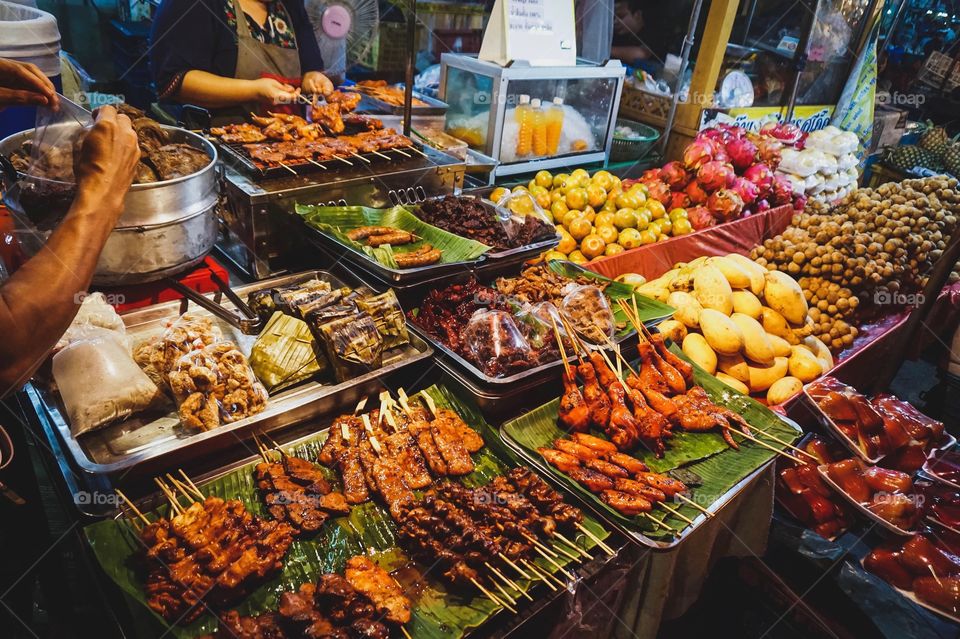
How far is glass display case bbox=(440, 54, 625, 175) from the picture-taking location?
4.96m

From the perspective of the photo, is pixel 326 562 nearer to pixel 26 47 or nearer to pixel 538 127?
pixel 26 47

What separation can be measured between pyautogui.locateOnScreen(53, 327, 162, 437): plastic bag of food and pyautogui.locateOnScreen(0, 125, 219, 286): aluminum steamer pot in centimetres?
37

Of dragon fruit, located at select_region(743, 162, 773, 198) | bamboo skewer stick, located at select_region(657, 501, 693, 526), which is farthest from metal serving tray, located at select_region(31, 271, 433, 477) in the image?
dragon fruit, located at select_region(743, 162, 773, 198)

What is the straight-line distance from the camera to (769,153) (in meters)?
6.38

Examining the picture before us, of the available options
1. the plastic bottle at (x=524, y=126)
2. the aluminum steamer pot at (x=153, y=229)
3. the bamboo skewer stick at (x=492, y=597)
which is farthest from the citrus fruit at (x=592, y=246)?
the bamboo skewer stick at (x=492, y=597)

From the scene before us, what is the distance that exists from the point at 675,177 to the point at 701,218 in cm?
61

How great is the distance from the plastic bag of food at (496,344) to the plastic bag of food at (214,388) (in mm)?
1025

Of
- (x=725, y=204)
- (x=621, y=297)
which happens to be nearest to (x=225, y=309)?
(x=621, y=297)

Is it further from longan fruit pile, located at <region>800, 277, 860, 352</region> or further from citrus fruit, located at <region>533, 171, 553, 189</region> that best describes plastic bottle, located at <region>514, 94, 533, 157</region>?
longan fruit pile, located at <region>800, 277, 860, 352</region>

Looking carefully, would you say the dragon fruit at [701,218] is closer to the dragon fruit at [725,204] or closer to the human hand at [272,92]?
the dragon fruit at [725,204]

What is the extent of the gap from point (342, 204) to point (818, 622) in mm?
3679

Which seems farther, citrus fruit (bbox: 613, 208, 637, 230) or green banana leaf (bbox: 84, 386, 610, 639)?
citrus fruit (bbox: 613, 208, 637, 230)

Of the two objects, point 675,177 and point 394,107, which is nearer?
point 394,107

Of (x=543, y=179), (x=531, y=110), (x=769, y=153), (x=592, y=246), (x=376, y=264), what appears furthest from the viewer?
(x=769, y=153)
